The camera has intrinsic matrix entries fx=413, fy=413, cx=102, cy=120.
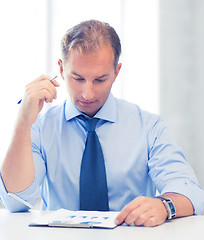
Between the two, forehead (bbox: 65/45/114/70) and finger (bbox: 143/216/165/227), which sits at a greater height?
forehead (bbox: 65/45/114/70)

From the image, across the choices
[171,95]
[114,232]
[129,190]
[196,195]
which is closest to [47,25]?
[171,95]

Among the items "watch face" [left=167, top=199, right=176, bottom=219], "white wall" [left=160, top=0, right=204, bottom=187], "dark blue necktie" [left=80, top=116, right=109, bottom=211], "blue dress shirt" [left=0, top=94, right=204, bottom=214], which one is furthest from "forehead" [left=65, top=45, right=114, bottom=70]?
"white wall" [left=160, top=0, right=204, bottom=187]

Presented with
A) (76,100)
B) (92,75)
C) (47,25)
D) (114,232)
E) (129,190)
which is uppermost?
(47,25)

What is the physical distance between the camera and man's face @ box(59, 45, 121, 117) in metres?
1.62

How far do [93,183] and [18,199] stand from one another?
0.99 ft

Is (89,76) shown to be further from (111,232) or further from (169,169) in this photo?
(111,232)

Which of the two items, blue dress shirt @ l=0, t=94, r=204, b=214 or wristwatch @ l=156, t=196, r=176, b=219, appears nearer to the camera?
wristwatch @ l=156, t=196, r=176, b=219

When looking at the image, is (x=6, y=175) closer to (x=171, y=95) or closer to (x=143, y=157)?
(x=143, y=157)

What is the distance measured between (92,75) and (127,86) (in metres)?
1.20

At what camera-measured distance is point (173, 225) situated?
1292mm

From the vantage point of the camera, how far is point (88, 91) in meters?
Result: 1.61

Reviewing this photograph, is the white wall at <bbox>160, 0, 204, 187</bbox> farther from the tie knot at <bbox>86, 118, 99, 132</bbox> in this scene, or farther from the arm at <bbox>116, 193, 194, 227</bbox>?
the arm at <bbox>116, 193, 194, 227</bbox>

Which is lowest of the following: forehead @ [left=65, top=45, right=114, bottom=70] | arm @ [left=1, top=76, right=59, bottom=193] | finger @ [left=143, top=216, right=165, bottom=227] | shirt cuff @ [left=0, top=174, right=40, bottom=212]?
shirt cuff @ [left=0, top=174, right=40, bottom=212]

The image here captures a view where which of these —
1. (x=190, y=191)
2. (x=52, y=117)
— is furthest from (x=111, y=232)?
(x=52, y=117)
